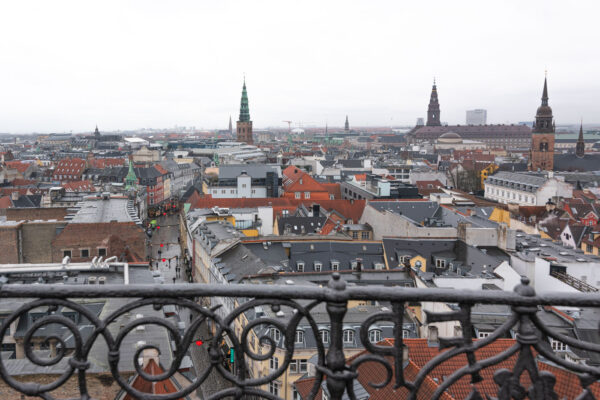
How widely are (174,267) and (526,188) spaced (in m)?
42.1

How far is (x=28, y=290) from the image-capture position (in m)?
2.90

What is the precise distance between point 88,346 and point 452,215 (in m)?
39.5

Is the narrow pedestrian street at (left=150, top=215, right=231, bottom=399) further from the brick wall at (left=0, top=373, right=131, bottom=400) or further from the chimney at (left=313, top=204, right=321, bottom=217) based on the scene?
the chimney at (left=313, top=204, right=321, bottom=217)

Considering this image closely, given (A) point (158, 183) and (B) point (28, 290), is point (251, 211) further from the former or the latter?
(B) point (28, 290)

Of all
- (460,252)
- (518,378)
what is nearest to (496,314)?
(460,252)

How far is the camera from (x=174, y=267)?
141 feet

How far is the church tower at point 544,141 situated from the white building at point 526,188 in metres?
22.6

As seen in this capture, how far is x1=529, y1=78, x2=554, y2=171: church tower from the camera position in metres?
91.1

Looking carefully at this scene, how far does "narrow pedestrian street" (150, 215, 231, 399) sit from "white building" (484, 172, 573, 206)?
39.2 meters

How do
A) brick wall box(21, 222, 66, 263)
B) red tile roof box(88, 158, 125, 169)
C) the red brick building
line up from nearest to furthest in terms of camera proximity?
brick wall box(21, 222, 66, 263)
the red brick building
red tile roof box(88, 158, 125, 169)

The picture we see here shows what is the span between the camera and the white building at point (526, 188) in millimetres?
61688

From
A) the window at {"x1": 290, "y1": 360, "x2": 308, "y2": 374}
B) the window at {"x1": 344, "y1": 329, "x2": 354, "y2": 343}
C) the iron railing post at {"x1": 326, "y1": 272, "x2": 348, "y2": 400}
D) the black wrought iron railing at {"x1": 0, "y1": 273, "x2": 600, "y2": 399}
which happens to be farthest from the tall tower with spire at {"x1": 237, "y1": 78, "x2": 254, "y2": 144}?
the iron railing post at {"x1": 326, "y1": 272, "x2": 348, "y2": 400}

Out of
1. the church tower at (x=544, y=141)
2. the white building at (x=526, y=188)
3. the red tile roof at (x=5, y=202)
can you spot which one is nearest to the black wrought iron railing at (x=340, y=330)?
the red tile roof at (x=5, y=202)

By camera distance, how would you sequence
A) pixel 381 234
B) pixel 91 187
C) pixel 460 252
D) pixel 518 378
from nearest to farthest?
pixel 518 378 → pixel 460 252 → pixel 381 234 → pixel 91 187
